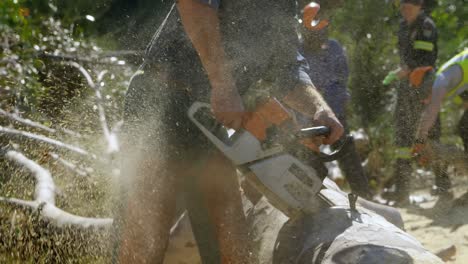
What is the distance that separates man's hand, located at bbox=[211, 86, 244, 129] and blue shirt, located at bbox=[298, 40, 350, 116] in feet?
6.13

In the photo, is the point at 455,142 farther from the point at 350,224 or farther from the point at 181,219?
the point at 350,224

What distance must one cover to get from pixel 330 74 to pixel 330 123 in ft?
5.31

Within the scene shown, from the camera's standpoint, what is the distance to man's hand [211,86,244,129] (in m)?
1.97

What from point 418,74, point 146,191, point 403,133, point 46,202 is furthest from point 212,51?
point 403,133

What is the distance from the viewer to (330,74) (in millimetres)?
3830

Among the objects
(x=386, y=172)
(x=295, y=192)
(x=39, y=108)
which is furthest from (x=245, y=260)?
(x=386, y=172)

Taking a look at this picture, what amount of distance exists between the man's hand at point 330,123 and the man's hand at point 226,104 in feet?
1.53

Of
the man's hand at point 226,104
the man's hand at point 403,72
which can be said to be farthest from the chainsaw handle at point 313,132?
the man's hand at point 403,72

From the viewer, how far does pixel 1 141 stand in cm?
363

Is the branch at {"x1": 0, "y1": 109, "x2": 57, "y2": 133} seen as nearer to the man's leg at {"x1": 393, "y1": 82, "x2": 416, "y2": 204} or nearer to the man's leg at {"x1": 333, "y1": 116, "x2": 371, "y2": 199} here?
the man's leg at {"x1": 333, "y1": 116, "x2": 371, "y2": 199}

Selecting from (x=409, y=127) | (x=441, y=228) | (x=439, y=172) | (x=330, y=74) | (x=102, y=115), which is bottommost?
(x=439, y=172)

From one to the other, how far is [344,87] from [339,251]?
2.20 meters

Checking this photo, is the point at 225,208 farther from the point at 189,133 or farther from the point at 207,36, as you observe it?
the point at 207,36

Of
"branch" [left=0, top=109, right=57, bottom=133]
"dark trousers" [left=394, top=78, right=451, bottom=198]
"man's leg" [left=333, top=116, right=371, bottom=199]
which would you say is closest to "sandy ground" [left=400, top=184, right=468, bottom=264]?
"dark trousers" [left=394, top=78, right=451, bottom=198]
